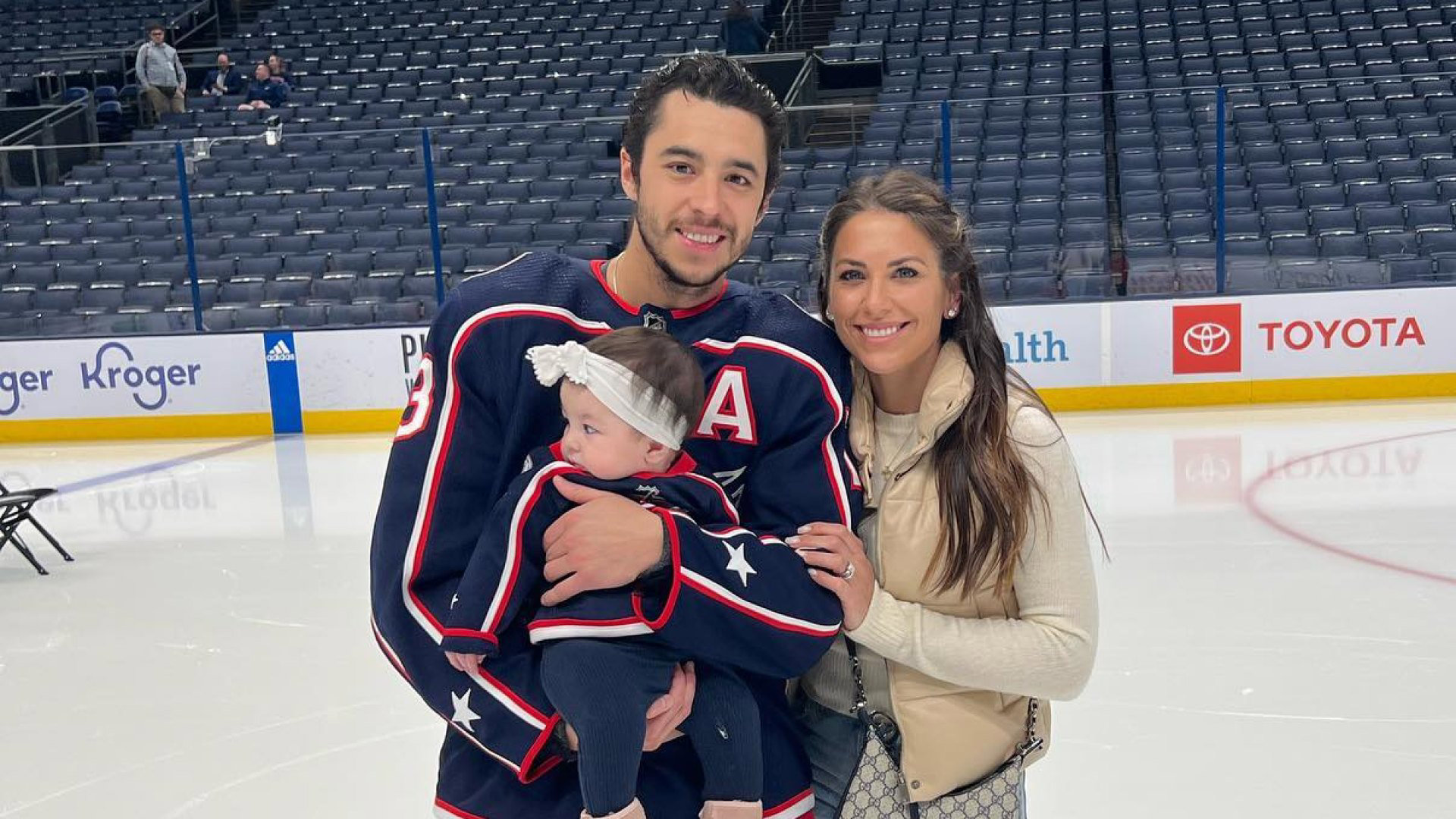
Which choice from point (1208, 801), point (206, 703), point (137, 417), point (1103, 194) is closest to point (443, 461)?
point (1208, 801)

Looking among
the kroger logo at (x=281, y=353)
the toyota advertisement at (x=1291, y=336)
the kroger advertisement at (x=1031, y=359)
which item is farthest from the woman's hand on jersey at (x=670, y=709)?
the kroger logo at (x=281, y=353)

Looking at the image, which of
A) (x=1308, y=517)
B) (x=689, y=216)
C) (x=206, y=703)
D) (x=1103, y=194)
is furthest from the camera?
(x=1103, y=194)

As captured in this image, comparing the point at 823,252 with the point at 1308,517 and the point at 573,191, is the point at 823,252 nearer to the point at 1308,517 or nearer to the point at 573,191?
the point at 1308,517

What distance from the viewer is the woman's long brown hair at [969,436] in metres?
1.49

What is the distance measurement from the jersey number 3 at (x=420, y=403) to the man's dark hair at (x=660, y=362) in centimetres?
18

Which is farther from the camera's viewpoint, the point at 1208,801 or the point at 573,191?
the point at 573,191

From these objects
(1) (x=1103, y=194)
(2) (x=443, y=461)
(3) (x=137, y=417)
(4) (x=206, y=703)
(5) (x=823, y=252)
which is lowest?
(3) (x=137, y=417)

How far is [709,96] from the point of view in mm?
1511

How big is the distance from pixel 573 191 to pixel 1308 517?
5671 mm

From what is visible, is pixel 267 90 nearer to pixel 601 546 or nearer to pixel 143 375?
pixel 143 375

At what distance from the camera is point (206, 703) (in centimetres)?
413

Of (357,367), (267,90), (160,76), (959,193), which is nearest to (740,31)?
(959,193)

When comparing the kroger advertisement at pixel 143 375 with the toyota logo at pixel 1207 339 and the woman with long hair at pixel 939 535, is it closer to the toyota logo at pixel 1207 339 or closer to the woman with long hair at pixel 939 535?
the toyota logo at pixel 1207 339

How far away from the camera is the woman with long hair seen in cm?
150
